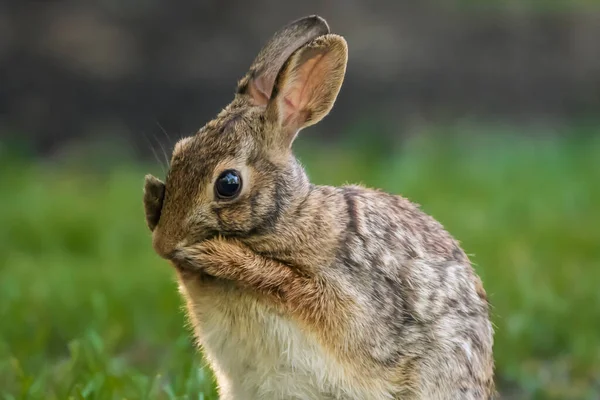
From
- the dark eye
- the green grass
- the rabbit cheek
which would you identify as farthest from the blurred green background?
Answer: the dark eye

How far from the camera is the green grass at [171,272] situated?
16.5ft

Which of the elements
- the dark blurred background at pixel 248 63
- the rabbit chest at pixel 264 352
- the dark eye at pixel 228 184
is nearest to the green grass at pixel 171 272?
the rabbit chest at pixel 264 352

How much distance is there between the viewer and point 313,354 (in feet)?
12.4

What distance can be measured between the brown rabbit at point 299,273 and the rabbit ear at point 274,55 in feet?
0.10

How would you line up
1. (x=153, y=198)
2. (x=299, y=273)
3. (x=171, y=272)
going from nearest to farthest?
1. (x=153, y=198)
2. (x=299, y=273)
3. (x=171, y=272)

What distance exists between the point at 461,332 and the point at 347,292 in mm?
467

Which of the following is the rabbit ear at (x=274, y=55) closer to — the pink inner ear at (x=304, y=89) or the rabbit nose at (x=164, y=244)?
the pink inner ear at (x=304, y=89)

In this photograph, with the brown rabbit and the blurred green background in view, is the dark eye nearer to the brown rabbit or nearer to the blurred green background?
the brown rabbit

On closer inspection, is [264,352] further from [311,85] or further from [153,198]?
[311,85]

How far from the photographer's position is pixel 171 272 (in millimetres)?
6867

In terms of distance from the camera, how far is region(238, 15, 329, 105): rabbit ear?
4.22 metres

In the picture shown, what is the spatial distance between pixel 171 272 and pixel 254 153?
3132 mm

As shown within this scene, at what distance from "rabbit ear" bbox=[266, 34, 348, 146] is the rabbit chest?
659mm

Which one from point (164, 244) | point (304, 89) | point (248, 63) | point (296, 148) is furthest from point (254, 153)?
point (248, 63)
